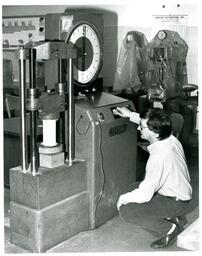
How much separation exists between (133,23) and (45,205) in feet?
11.2

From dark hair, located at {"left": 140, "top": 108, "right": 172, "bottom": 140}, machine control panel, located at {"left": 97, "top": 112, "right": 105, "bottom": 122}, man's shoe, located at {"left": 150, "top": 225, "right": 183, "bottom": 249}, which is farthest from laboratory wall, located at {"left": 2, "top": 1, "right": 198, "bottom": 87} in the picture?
man's shoe, located at {"left": 150, "top": 225, "right": 183, "bottom": 249}

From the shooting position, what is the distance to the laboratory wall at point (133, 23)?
16.3 feet

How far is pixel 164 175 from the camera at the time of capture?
2.51 metres

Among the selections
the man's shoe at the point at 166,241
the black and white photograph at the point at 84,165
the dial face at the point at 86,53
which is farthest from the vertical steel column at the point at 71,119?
the man's shoe at the point at 166,241

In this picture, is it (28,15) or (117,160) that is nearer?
(117,160)

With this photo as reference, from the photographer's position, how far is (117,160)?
2930 millimetres

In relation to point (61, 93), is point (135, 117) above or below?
below

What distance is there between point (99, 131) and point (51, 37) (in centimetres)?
67

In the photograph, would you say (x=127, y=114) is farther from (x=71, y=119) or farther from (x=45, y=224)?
(x=45, y=224)

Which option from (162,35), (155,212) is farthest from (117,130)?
(162,35)

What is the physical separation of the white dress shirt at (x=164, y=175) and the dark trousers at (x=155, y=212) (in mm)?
54

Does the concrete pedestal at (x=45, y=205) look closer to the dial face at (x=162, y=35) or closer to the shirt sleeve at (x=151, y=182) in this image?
the shirt sleeve at (x=151, y=182)

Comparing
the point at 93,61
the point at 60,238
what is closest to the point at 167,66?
the point at 93,61

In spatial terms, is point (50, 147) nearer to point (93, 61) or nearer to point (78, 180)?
point (78, 180)
